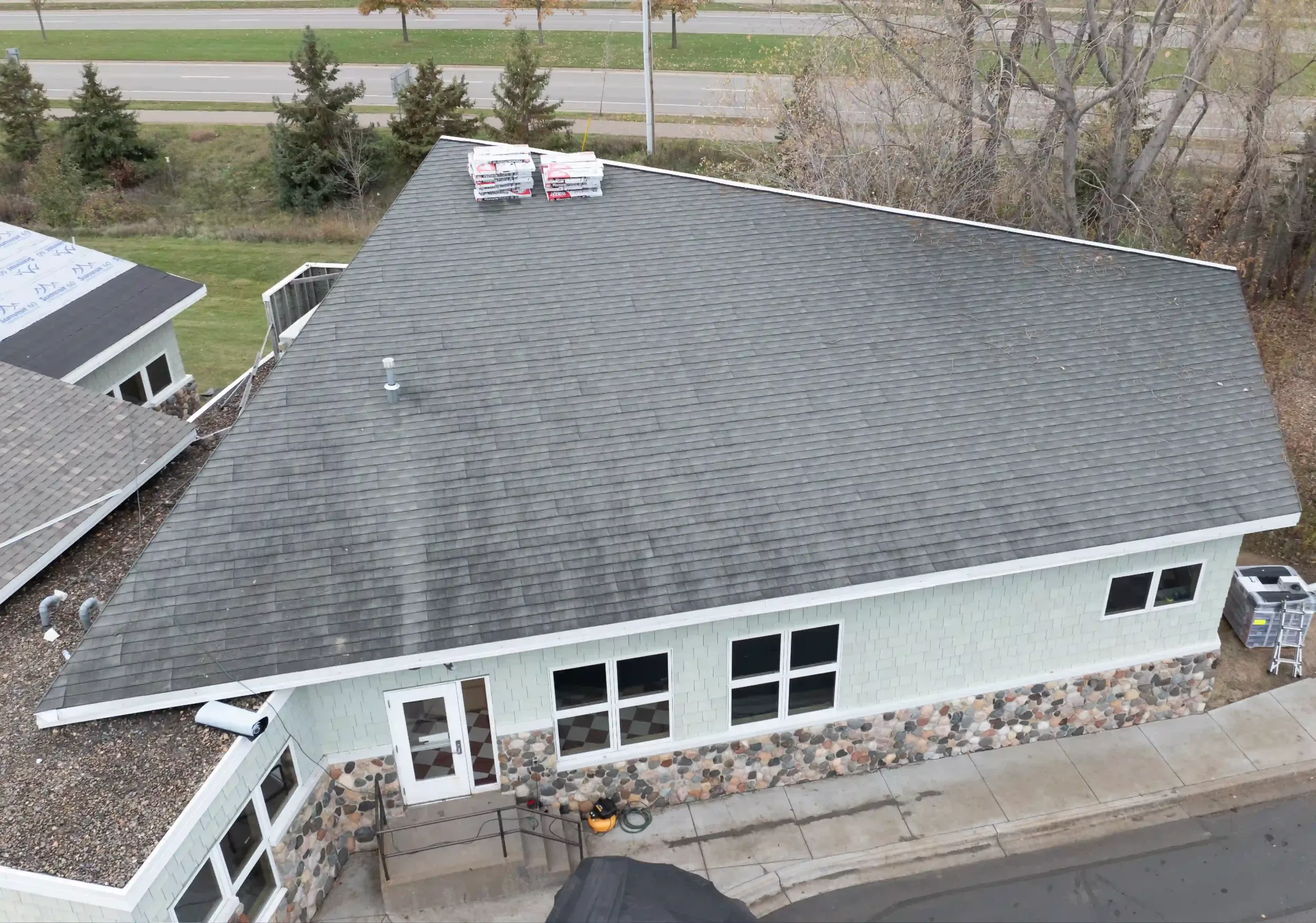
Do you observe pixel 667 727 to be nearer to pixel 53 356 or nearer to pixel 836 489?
pixel 836 489

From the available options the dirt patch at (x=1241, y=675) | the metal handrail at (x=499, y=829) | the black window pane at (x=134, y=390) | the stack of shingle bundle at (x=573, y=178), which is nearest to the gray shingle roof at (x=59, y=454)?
the black window pane at (x=134, y=390)

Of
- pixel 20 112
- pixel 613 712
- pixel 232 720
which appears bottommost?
pixel 613 712

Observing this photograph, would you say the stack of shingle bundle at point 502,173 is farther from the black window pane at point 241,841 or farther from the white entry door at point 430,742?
the black window pane at point 241,841

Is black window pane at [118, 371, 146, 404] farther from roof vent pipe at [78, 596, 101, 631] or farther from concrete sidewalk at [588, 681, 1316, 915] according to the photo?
concrete sidewalk at [588, 681, 1316, 915]

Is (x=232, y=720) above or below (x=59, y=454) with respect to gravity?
below

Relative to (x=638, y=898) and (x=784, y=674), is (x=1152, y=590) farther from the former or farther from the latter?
(x=638, y=898)

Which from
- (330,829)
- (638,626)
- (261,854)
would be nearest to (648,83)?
(638,626)

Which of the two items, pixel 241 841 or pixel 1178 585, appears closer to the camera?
pixel 241 841
